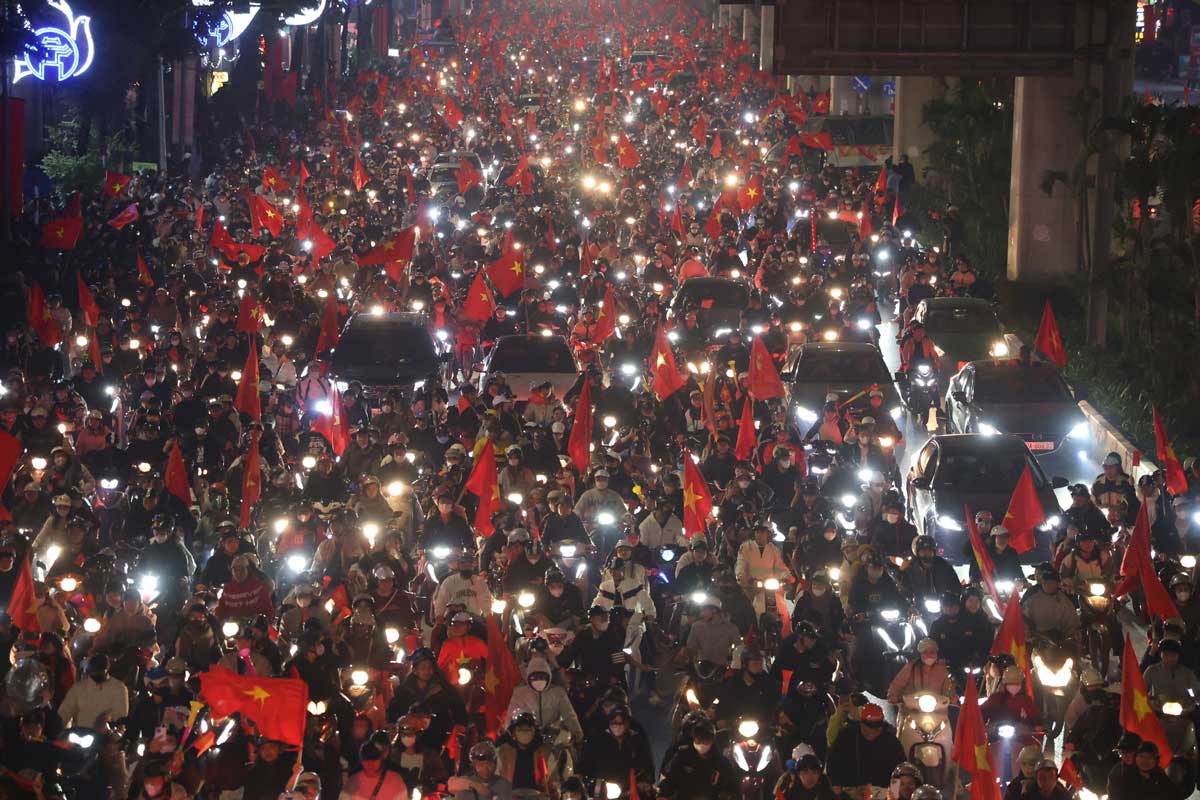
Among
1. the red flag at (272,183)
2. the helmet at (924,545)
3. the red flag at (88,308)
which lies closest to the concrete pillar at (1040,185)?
the red flag at (272,183)

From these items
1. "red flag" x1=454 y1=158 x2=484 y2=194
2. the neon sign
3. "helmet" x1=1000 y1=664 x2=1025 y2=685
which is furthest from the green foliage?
"helmet" x1=1000 y1=664 x2=1025 y2=685

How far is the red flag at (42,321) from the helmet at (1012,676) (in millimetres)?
14193

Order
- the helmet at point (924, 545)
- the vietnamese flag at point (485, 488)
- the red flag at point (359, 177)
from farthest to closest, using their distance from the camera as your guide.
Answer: the red flag at point (359, 177), the vietnamese flag at point (485, 488), the helmet at point (924, 545)

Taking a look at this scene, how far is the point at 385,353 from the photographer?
24516mm

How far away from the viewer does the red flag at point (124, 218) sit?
32062 millimetres

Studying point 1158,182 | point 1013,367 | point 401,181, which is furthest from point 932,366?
point 401,181

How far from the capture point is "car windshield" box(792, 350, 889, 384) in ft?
77.9

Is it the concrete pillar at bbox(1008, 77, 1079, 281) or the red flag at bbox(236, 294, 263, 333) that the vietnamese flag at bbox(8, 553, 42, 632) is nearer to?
the red flag at bbox(236, 294, 263, 333)

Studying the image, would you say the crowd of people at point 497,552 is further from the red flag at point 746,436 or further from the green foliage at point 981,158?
the green foliage at point 981,158

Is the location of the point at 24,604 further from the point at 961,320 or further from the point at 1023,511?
the point at 961,320

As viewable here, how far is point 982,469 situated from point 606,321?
8.33 meters

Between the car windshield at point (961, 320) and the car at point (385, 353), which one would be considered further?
the car windshield at point (961, 320)

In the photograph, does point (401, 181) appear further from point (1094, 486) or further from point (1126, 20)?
point (1094, 486)

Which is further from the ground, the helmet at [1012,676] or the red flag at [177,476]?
the helmet at [1012,676]
